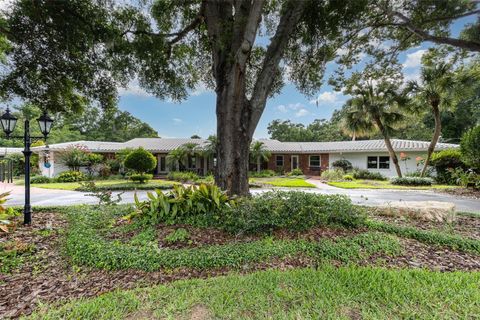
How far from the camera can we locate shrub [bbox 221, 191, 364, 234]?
420 centimetres

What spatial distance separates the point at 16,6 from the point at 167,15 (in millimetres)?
3732

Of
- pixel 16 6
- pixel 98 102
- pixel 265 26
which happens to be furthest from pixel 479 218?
pixel 16 6

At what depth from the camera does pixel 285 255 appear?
11.6 feet

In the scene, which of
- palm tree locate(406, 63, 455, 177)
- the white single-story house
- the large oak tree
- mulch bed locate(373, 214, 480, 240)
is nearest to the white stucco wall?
the white single-story house

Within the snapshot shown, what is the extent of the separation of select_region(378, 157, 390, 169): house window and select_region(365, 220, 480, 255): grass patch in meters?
18.6

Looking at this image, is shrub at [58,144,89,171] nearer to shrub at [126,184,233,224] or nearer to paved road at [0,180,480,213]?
paved road at [0,180,480,213]

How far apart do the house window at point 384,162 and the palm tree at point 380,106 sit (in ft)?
13.5

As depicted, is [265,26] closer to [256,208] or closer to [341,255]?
[256,208]

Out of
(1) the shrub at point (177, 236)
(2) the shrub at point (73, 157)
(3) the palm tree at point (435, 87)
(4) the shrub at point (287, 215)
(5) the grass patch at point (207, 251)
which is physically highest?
(3) the palm tree at point (435, 87)

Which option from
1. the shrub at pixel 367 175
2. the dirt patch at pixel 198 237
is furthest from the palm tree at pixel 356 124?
the dirt patch at pixel 198 237

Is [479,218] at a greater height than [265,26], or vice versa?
[265,26]

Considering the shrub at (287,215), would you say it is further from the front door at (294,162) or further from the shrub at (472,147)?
the front door at (294,162)

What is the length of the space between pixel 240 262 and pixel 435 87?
16696mm

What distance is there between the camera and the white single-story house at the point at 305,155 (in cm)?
1911
